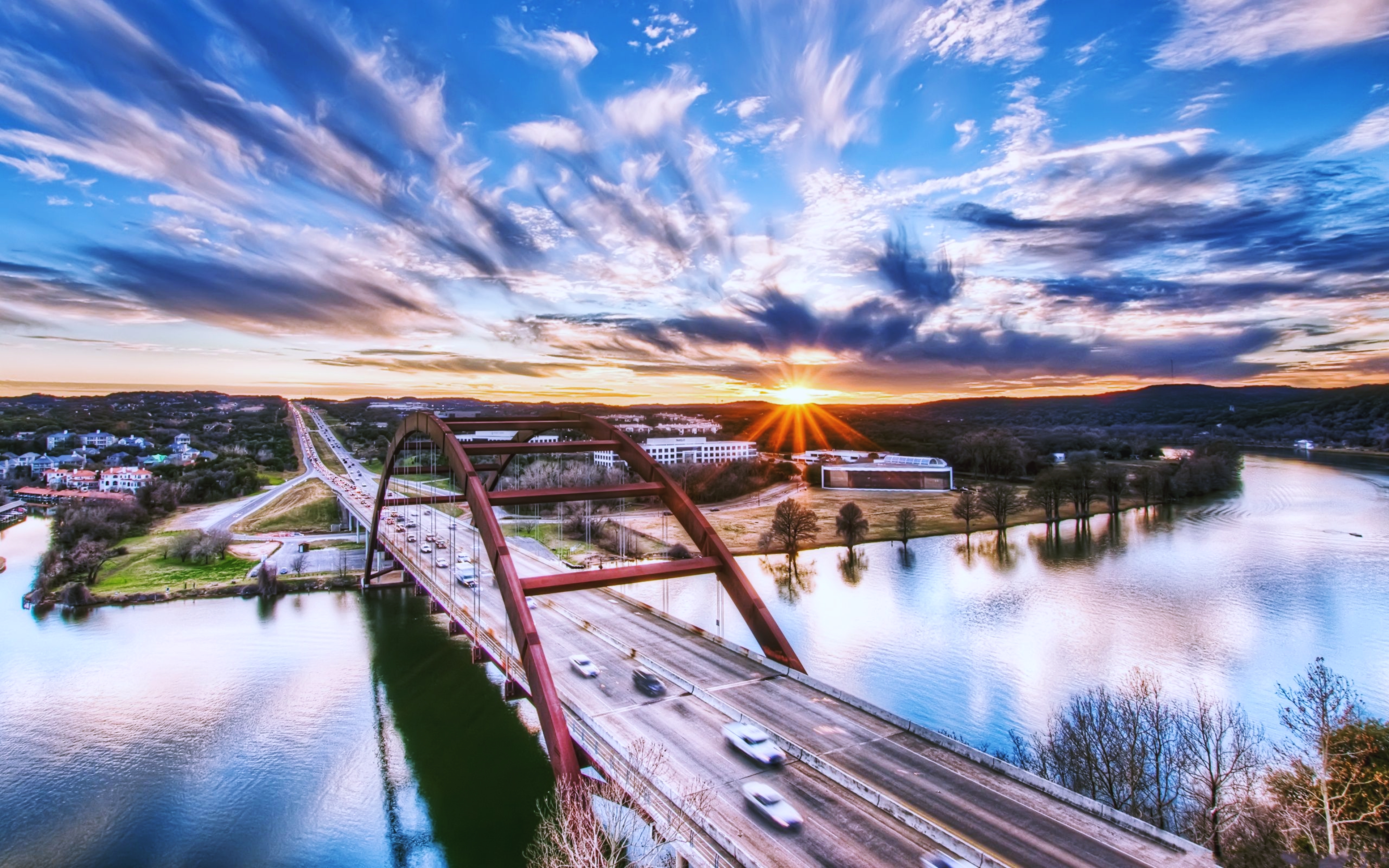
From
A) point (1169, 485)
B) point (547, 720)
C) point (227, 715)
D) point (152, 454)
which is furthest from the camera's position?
point (152, 454)

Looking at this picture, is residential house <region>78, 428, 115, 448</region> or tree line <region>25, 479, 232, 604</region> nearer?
tree line <region>25, 479, 232, 604</region>

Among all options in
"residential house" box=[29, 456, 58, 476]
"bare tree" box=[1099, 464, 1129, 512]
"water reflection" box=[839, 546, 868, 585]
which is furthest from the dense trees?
"residential house" box=[29, 456, 58, 476]

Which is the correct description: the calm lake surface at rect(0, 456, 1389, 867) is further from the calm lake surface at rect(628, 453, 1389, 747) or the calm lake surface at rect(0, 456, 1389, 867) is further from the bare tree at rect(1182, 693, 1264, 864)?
the bare tree at rect(1182, 693, 1264, 864)

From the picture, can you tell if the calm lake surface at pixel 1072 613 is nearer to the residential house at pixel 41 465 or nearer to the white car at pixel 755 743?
the white car at pixel 755 743

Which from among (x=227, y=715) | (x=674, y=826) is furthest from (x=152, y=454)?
(x=674, y=826)

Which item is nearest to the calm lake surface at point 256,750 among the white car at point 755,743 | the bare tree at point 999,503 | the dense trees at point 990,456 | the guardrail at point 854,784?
the guardrail at point 854,784

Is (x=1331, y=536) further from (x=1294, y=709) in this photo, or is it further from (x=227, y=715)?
(x=227, y=715)
